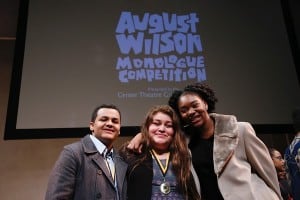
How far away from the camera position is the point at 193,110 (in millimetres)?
1772

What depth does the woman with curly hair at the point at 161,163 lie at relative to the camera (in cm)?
162

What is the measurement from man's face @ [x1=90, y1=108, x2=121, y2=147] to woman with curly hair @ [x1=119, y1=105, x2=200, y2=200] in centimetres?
15

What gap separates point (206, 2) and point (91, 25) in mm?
1295

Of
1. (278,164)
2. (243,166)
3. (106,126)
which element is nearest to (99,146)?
(106,126)

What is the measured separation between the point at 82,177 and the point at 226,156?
777mm

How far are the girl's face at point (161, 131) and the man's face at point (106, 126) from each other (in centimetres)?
22

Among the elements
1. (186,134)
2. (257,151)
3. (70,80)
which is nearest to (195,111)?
(186,134)

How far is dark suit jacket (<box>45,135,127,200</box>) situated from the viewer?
1.49m

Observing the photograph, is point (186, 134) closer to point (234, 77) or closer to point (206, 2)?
point (234, 77)

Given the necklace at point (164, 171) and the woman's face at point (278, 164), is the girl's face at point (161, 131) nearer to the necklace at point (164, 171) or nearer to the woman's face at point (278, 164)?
the necklace at point (164, 171)

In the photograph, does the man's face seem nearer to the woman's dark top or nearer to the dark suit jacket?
the dark suit jacket

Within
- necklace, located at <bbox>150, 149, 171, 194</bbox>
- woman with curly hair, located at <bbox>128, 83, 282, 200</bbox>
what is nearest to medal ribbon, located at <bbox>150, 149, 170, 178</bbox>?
necklace, located at <bbox>150, 149, 171, 194</bbox>

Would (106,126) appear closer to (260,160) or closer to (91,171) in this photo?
(91,171)

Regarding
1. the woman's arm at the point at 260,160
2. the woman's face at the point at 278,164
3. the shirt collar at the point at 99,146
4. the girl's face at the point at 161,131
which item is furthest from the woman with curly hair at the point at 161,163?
the woman's face at the point at 278,164
